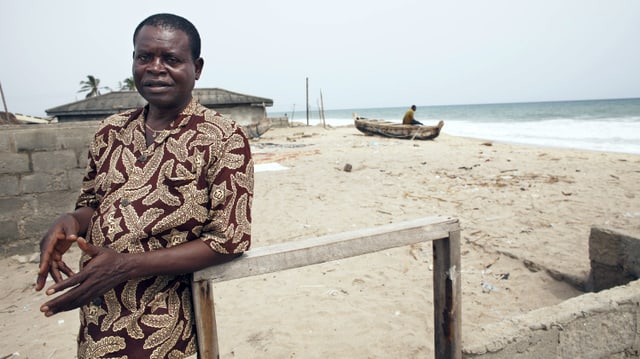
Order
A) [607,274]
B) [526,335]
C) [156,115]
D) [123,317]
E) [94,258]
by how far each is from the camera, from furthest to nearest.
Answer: [607,274], [526,335], [156,115], [123,317], [94,258]

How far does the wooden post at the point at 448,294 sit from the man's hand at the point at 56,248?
152 centimetres

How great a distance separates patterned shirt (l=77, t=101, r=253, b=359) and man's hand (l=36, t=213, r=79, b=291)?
0.07 meters

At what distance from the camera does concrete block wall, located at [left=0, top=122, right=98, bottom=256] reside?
437 cm

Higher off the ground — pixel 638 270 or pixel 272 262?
pixel 272 262

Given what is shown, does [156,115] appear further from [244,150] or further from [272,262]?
[272,262]

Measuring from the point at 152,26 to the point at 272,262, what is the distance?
919mm

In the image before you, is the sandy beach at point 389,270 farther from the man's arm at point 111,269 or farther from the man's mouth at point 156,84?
the man's mouth at point 156,84

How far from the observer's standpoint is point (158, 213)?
3.84 feet

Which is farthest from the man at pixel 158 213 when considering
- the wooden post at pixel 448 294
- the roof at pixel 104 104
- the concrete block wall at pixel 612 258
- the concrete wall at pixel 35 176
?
the roof at pixel 104 104

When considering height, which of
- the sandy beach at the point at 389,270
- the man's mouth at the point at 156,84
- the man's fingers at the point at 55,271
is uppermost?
the man's mouth at the point at 156,84

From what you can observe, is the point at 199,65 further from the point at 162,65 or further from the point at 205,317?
the point at 205,317

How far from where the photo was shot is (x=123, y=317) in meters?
1.22

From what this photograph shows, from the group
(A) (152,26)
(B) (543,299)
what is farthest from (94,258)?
(B) (543,299)

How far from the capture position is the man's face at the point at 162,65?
1.25 m
